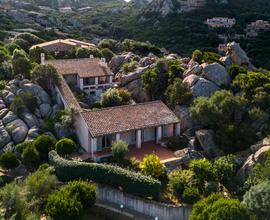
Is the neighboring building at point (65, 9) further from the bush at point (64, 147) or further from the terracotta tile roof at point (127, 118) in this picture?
the bush at point (64, 147)

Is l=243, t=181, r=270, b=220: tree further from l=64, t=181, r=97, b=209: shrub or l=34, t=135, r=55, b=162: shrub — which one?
l=34, t=135, r=55, b=162: shrub

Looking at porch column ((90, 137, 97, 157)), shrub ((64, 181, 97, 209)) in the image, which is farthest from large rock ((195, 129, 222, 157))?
shrub ((64, 181, 97, 209))

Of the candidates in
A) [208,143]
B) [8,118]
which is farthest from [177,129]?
[8,118]

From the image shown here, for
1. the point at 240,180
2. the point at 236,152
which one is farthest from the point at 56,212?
the point at 236,152

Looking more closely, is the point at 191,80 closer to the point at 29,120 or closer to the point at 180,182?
the point at 180,182

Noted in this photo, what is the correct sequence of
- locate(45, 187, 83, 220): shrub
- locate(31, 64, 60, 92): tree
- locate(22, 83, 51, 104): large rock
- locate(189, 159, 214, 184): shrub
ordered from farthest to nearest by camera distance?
locate(31, 64, 60, 92): tree
locate(22, 83, 51, 104): large rock
locate(189, 159, 214, 184): shrub
locate(45, 187, 83, 220): shrub
